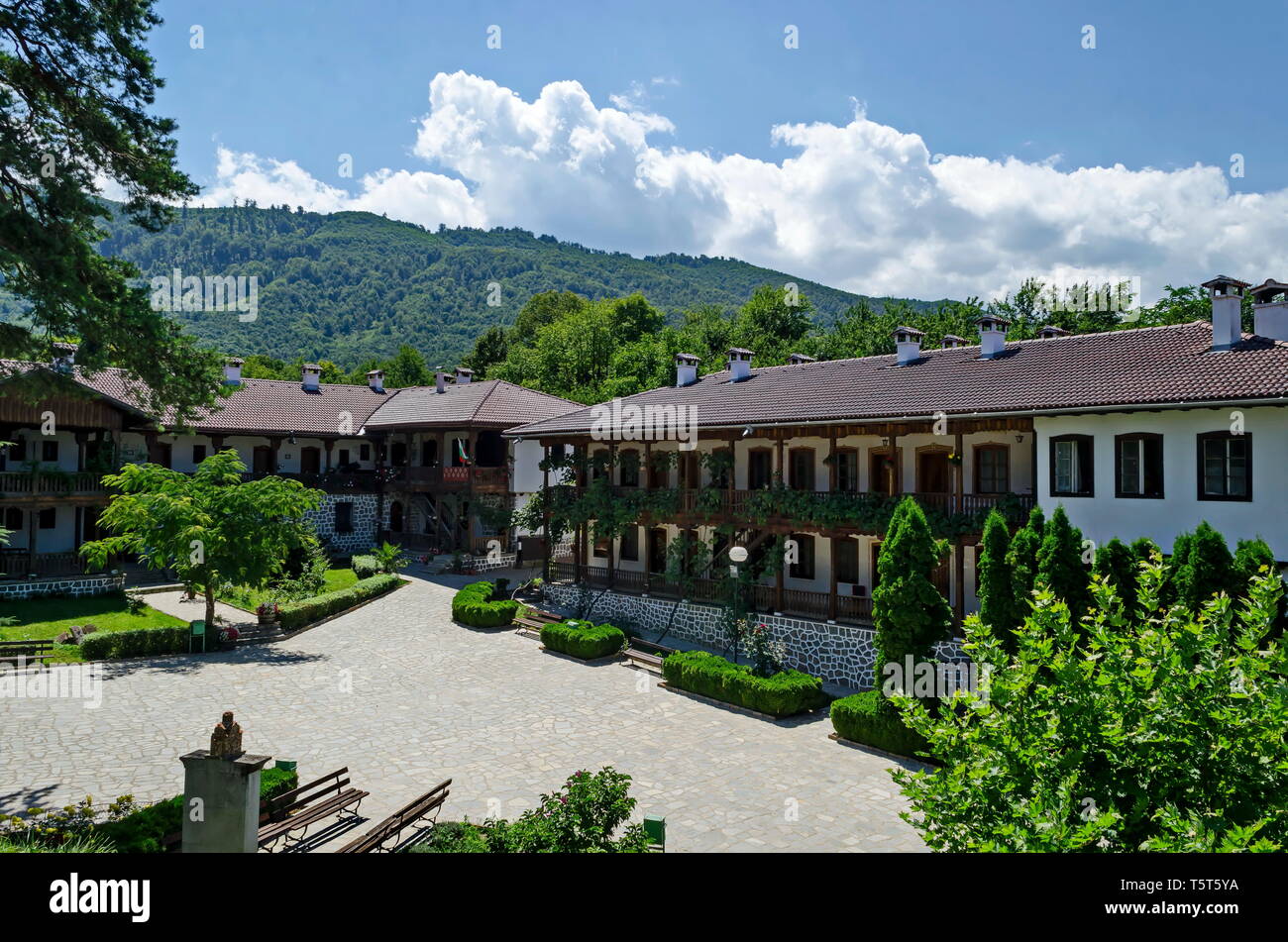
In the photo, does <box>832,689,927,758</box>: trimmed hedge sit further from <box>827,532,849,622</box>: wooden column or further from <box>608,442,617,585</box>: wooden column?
<box>608,442,617,585</box>: wooden column

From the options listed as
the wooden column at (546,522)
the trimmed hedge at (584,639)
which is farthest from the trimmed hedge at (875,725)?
the wooden column at (546,522)

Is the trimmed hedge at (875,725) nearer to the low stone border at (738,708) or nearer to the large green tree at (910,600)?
the large green tree at (910,600)

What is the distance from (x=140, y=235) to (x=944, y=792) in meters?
138

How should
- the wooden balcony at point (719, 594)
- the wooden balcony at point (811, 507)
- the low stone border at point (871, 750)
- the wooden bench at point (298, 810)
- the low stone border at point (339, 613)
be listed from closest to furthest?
the wooden bench at point (298, 810) < the low stone border at point (871, 750) < the wooden balcony at point (811, 507) < the wooden balcony at point (719, 594) < the low stone border at point (339, 613)

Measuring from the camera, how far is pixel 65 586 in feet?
91.1

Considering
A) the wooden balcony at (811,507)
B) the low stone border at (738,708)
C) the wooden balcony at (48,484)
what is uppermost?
the wooden balcony at (48,484)

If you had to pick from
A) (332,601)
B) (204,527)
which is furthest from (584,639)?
(204,527)

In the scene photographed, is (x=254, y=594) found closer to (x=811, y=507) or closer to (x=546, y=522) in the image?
(x=546, y=522)

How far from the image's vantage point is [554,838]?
909 centimetres

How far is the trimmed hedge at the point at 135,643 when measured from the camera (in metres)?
21.6

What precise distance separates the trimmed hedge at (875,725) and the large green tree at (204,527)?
1648 cm

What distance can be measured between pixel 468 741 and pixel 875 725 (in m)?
8.05

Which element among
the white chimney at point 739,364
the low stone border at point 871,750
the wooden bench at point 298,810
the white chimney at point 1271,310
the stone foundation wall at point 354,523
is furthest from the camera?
the stone foundation wall at point 354,523
